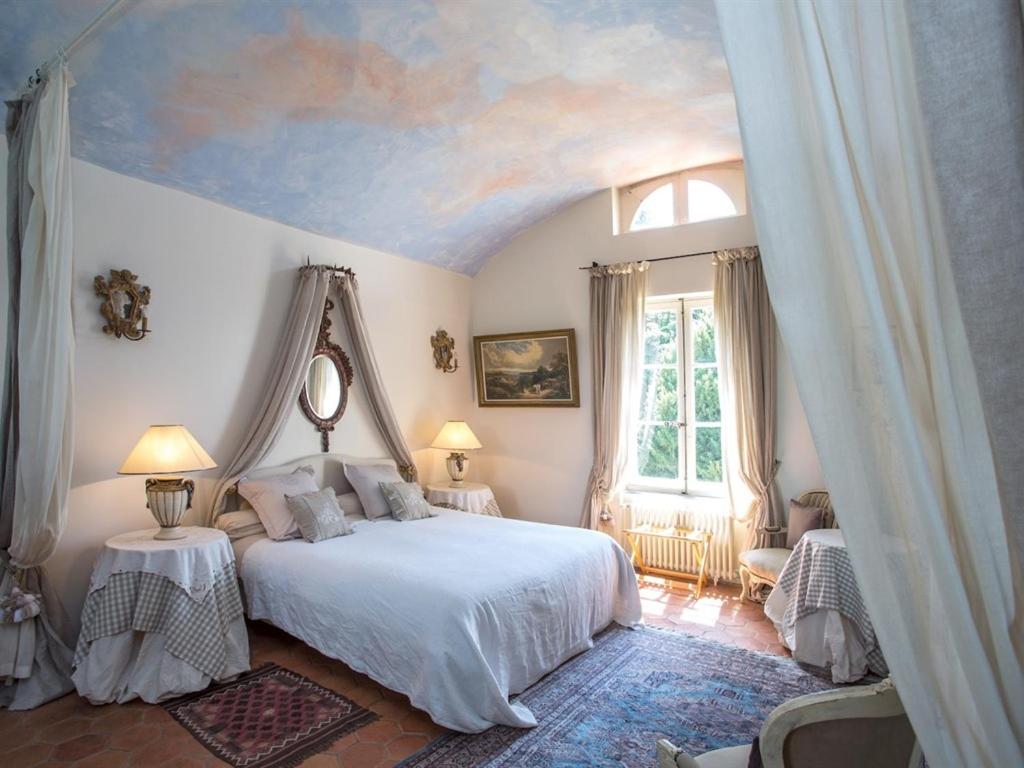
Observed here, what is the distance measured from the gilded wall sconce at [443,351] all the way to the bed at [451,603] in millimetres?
2242

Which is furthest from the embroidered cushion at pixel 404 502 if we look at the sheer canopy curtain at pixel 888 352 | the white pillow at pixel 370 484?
the sheer canopy curtain at pixel 888 352

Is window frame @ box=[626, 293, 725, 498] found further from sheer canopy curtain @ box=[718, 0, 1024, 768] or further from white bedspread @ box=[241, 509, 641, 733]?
sheer canopy curtain @ box=[718, 0, 1024, 768]

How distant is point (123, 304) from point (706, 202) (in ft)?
15.1

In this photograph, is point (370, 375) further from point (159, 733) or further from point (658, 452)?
point (159, 733)

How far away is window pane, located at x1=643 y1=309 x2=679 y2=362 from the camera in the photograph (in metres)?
5.52

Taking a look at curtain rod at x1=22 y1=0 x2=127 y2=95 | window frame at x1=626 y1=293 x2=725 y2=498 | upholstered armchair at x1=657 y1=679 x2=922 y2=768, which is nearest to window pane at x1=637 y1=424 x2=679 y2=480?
window frame at x1=626 y1=293 x2=725 y2=498

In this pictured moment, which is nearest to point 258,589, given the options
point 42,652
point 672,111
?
point 42,652

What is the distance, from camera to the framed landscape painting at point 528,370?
589 centimetres

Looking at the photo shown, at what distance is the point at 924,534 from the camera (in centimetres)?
69

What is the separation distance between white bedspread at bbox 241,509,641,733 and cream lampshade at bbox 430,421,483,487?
1.51 m

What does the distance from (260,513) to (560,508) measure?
2.94 metres

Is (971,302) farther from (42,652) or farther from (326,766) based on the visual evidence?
(42,652)

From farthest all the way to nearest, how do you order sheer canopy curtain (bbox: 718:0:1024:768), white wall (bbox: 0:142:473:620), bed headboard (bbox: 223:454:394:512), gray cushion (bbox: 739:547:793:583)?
bed headboard (bbox: 223:454:394:512) < gray cushion (bbox: 739:547:793:583) < white wall (bbox: 0:142:473:620) < sheer canopy curtain (bbox: 718:0:1024:768)

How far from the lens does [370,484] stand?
483cm
